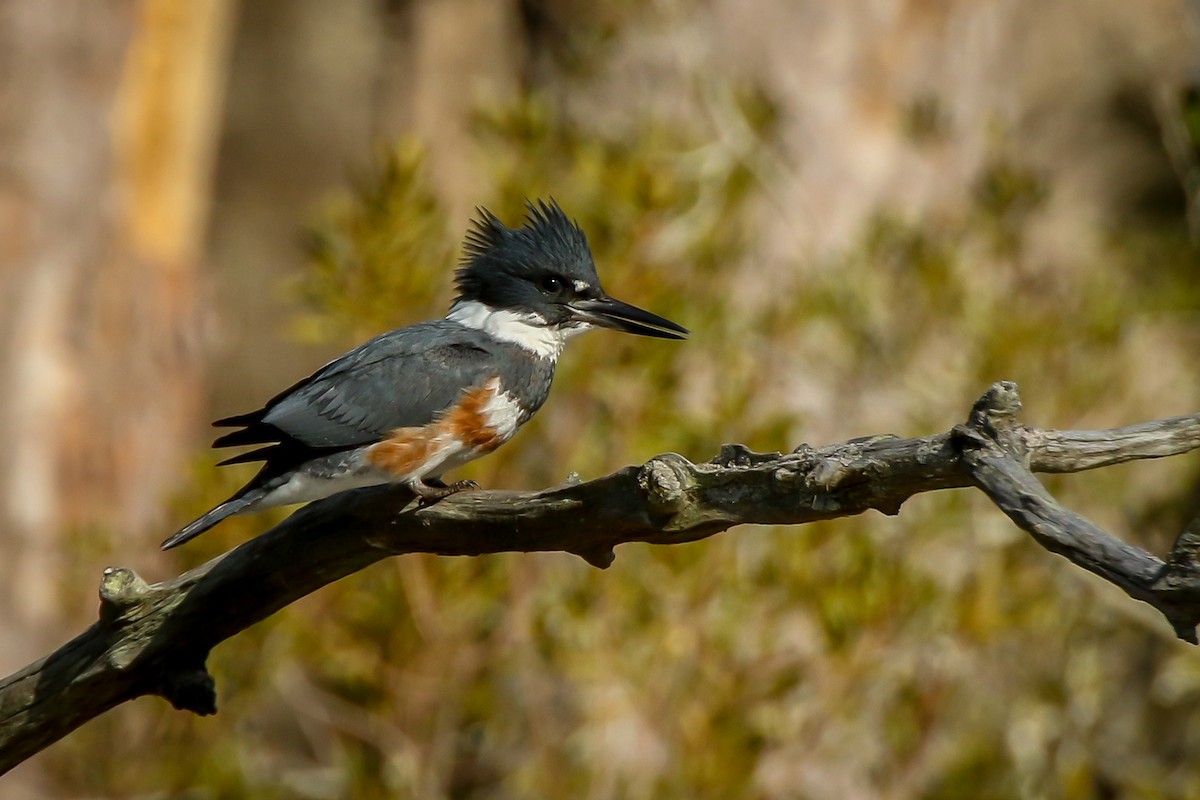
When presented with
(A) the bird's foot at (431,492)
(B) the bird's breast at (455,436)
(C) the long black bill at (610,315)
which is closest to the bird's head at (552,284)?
(C) the long black bill at (610,315)

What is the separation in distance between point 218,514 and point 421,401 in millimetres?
426

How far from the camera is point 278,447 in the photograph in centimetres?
292

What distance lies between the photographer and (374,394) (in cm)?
294

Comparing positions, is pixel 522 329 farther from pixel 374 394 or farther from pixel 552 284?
pixel 374 394

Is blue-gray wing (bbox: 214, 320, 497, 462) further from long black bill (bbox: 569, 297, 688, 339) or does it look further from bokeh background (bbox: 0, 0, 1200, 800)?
bokeh background (bbox: 0, 0, 1200, 800)

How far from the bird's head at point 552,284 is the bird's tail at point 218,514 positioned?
71cm

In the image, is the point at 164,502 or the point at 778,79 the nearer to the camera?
the point at 164,502

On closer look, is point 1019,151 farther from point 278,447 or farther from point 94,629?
point 94,629

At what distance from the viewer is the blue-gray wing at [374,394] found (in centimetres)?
287

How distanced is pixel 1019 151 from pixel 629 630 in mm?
3138

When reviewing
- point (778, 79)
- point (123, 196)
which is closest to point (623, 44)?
point (778, 79)

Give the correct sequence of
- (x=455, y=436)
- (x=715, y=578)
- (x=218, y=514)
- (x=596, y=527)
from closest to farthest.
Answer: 1. (x=596, y=527)
2. (x=218, y=514)
3. (x=455, y=436)
4. (x=715, y=578)

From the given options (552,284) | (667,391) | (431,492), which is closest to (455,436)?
(431,492)

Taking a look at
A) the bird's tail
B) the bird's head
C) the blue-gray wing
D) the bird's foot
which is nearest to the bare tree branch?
the bird's foot
